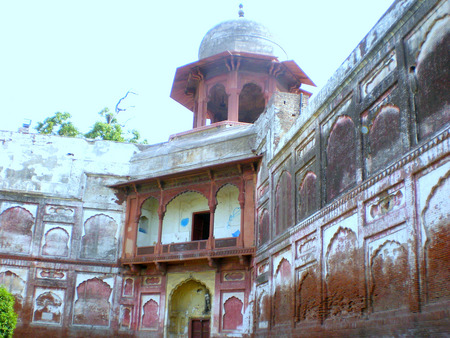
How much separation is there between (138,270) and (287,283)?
7015mm

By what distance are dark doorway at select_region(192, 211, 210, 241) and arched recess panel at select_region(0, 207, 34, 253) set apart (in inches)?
208

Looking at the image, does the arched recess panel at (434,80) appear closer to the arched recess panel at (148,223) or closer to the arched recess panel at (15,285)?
the arched recess panel at (148,223)

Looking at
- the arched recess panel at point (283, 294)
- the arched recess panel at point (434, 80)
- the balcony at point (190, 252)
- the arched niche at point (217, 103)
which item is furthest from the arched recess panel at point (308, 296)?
the arched niche at point (217, 103)

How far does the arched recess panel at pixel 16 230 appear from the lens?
1744 cm

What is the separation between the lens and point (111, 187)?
18.6m

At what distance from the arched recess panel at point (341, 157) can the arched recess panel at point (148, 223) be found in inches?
372

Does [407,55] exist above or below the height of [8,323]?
above

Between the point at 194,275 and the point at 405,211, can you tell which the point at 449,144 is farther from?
the point at 194,275

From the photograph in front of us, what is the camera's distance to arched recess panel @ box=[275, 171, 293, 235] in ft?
42.1

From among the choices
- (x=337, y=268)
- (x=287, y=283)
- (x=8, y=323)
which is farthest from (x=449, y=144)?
(x=8, y=323)

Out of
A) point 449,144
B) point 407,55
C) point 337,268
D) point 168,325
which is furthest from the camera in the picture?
point 168,325

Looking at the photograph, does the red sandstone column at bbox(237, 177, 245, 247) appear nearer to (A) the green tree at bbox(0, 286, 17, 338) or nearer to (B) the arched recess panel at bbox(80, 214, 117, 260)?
(B) the arched recess panel at bbox(80, 214, 117, 260)

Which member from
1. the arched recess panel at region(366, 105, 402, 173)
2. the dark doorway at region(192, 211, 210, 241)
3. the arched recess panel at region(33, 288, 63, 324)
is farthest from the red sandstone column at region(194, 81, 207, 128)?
the arched recess panel at region(366, 105, 402, 173)

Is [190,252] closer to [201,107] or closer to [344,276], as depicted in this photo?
[201,107]
